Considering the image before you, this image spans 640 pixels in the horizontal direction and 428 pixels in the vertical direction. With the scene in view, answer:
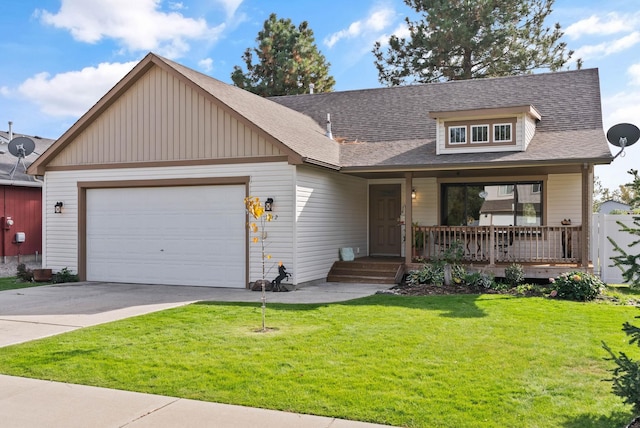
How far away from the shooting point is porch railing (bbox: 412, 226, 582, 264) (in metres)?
12.0

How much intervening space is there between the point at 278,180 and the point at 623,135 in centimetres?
838

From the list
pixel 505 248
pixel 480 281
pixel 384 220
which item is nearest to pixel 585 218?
pixel 505 248

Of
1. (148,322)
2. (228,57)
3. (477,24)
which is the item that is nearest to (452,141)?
(148,322)

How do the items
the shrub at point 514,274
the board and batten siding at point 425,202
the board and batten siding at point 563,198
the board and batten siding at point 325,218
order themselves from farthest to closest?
the board and batten siding at point 425,202 → the board and batten siding at point 563,198 → the board and batten siding at point 325,218 → the shrub at point 514,274

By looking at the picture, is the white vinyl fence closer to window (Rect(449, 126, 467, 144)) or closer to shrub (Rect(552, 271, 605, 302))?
shrub (Rect(552, 271, 605, 302))

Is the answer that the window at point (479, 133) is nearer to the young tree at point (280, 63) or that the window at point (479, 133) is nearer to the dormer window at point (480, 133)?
the dormer window at point (480, 133)

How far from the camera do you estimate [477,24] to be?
26.8 meters

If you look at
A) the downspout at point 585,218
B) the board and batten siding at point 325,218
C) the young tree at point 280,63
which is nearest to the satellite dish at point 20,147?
the board and batten siding at point 325,218

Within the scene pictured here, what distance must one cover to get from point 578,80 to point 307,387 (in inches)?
567

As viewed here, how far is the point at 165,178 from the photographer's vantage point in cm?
1295

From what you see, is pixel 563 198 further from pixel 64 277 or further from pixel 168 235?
pixel 64 277

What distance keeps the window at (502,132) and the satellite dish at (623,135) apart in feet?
8.27

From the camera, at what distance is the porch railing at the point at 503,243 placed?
1205cm

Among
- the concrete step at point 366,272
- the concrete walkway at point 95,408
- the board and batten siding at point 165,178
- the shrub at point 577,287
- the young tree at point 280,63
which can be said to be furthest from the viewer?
the young tree at point 280,63
